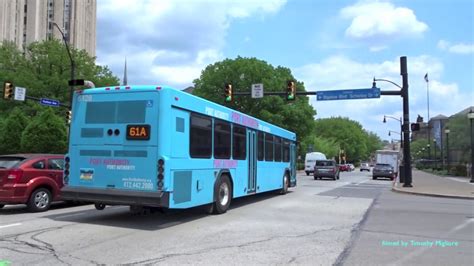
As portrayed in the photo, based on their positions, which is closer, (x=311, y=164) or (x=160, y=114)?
(x=160, y=114)

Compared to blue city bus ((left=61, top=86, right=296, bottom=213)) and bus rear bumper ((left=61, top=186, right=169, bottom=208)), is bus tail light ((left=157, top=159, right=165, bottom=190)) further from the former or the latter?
bus rear bumper ((left=61, top=186, right=169, bottom=208))

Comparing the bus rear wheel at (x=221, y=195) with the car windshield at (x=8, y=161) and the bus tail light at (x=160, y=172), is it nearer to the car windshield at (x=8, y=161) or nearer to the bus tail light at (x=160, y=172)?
the bus tail light at (x=160, y=172)

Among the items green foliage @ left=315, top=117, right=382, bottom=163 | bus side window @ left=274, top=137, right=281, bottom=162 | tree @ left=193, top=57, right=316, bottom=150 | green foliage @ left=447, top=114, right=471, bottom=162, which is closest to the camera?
bus side window @ left=274, top=137, right=281, bottom=162

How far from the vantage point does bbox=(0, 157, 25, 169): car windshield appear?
12.4 m

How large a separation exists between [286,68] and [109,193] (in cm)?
5460

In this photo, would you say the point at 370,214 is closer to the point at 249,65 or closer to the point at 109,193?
the point at 109,193

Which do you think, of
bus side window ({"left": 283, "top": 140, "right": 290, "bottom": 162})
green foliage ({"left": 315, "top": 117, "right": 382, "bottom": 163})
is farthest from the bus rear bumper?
green foliage ({"left": 315, "top": 117, "right": 382, "bottom": 163})

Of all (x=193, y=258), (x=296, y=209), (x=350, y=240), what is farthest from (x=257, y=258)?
(x=296, y=209)

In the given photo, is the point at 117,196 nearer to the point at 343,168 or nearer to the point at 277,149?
the point at 277,149

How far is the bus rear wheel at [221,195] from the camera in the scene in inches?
495

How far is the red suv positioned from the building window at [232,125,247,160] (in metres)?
5.20

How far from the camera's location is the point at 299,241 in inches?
351

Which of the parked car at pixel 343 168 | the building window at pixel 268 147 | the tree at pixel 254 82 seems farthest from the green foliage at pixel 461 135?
the building window at pixel 268 147

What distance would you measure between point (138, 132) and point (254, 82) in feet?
162
